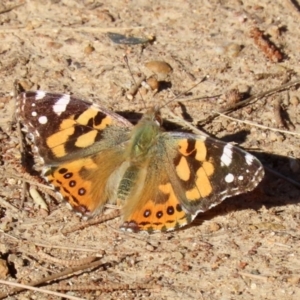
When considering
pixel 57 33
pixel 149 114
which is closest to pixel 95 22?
pixel 57 33

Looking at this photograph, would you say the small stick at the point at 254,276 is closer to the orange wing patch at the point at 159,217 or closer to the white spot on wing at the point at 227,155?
the orange wing patch at the point at 159,217

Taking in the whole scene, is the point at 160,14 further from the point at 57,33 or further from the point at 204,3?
the point at 57,33

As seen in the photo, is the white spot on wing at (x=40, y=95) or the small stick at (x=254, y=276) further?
the white spot on wing at (x=40, y=95)

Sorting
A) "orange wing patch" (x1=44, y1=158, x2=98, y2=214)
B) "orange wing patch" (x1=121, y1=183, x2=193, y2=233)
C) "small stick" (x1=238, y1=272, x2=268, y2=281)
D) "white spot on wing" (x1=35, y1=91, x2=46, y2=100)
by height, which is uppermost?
"white spot on wing" (x1=35, y1=91, x2=46, y2=100)

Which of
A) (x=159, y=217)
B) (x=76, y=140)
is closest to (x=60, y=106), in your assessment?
(x=76, y=140)

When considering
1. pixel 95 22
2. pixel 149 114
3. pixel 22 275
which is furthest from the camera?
pixel 95 22

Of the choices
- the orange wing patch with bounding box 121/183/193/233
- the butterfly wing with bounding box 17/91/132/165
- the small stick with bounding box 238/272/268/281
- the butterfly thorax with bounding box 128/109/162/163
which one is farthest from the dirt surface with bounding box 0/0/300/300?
the butterfly thorax with bounding box 128/109/162/163

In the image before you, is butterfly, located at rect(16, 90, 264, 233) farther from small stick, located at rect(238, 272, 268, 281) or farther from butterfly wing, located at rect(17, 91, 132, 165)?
small stick, located at rect(238, 272, 268, 281)

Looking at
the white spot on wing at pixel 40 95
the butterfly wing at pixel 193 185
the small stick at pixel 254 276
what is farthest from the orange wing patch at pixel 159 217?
the white spot on wing at pixel 40 95
